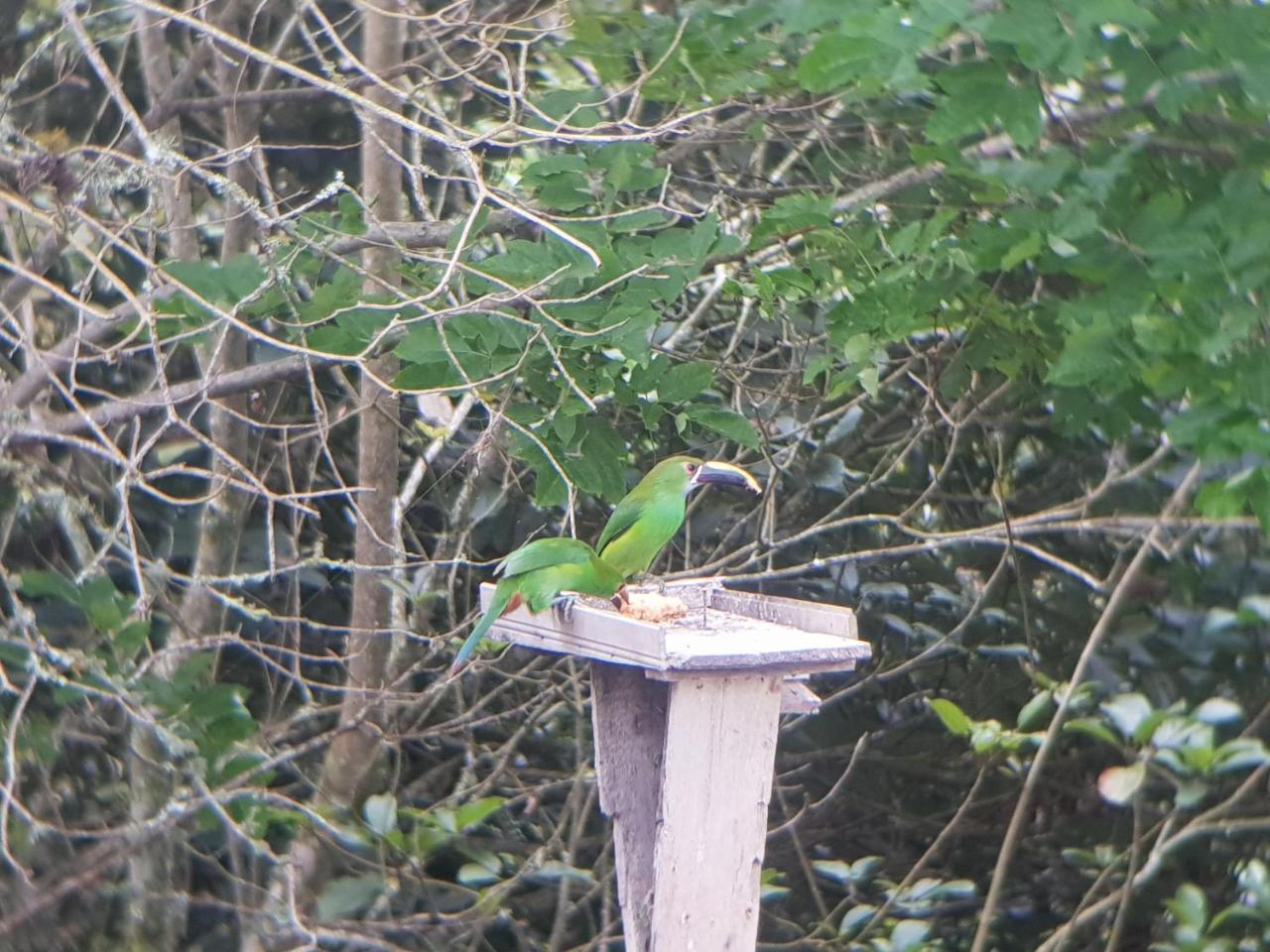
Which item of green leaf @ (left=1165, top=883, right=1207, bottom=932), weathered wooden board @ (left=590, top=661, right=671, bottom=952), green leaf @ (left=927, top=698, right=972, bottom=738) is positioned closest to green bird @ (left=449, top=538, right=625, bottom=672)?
weathered wooden board @ (left=590, top=661, right=671, bottom=952)

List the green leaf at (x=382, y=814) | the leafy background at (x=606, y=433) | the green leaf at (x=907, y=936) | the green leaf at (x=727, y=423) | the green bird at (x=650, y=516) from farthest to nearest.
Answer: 1. the green leaf at (x=907, y=936)
2. the green leaf at (x=382, y=814)
3. the green leaf at (x=727, y=423)
4. the green bird at (x=650, y=516)
5. the leafy background at (x=606, y=433)

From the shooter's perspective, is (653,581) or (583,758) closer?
(653,581)

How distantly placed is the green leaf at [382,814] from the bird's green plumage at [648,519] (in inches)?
39.5

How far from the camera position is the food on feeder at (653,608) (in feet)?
8.14

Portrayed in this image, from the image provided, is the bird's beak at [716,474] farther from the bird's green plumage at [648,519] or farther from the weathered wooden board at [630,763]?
the weathered wooden board at [630,763]

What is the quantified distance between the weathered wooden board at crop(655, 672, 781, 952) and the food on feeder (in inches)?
7.3

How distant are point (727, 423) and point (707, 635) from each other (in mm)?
823

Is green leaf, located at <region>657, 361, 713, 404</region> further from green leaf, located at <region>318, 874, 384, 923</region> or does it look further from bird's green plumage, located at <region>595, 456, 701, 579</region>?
green leaf, located at <region>318, 874, 384, 923</region>

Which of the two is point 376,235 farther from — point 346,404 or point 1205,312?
point 1205,312

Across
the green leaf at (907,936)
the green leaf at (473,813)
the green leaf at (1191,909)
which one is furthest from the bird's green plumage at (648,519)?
the green leaf at (1191,909)

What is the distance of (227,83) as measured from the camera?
3951 mm

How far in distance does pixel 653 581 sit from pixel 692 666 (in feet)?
2.76

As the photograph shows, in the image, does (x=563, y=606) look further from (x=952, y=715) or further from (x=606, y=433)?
(x=952, y=715)

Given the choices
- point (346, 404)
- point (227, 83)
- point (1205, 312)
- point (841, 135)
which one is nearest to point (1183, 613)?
point (841, 135)
